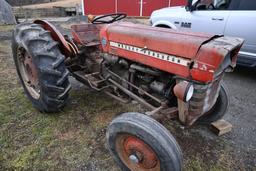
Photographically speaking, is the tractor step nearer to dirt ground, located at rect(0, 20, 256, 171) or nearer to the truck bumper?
dirt ground, located at rect(0, 20, 256, 171)

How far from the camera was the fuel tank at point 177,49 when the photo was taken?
69.8 inches

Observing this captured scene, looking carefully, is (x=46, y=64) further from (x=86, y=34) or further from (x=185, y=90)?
(x=185, y=90)

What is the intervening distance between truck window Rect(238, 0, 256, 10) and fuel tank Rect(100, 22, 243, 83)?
2.41m

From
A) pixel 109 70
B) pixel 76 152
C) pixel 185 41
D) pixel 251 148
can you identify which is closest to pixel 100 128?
pixel 76 152

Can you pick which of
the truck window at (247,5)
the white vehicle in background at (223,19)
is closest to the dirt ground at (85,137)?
the white vehicle in background at (223,19)

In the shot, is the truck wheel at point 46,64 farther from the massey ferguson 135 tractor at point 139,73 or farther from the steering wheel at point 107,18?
the steering wheel at point 107,18

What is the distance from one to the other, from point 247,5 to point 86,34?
2.98 meters

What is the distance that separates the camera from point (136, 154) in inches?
75.5

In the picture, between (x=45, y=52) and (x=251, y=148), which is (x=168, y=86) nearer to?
(x=251, y=148)

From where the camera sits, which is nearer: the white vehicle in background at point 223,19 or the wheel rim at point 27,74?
the wheel rim at point 27,74

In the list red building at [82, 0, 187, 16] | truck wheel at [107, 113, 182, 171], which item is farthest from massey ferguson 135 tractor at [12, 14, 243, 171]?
red building at [82, 0, 187, 16]

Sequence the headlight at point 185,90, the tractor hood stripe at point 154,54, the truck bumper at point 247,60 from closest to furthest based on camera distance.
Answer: the headlight at point 185,90 < the tractor hood stripe at point 154,54 < the truck bumper at point 247,60

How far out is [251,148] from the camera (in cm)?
249

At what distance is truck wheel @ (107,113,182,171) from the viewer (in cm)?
169
